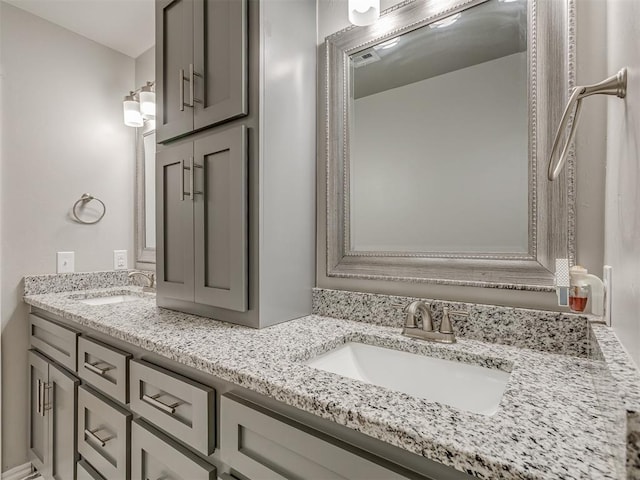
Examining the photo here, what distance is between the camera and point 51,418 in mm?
1514

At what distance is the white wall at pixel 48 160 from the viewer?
1.74m

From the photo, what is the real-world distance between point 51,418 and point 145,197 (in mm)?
1284

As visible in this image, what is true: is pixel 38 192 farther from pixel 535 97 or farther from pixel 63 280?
pixel 535 97

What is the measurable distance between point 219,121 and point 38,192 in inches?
54.6

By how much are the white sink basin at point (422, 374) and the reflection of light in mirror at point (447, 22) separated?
1031 millimetres

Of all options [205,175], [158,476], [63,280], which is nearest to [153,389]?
[158,476]

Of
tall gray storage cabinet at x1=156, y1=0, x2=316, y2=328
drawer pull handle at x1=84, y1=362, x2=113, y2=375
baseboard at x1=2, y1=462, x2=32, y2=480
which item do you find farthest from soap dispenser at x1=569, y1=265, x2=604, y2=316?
baseboard at x1=2, y1=462, x2=32, y2=480

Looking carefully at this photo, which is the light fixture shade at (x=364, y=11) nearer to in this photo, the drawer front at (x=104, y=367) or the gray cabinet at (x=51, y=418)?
the drawer front at (x=104, y=367)

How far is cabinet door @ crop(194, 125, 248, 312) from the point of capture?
1.10 m

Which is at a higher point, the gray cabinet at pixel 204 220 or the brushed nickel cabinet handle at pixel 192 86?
the brushed nickel cabinet handle at pixel 192 86

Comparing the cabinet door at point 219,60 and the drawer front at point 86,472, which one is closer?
the cabinet door at point 219,60

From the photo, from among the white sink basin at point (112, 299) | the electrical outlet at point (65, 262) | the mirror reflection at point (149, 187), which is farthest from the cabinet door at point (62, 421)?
the mirror reflection at point (149, 187)

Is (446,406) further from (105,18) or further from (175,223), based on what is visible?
(105,18)

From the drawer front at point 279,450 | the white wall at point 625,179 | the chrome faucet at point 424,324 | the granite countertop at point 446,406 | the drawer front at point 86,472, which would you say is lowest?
the drawer front at point 86,472
